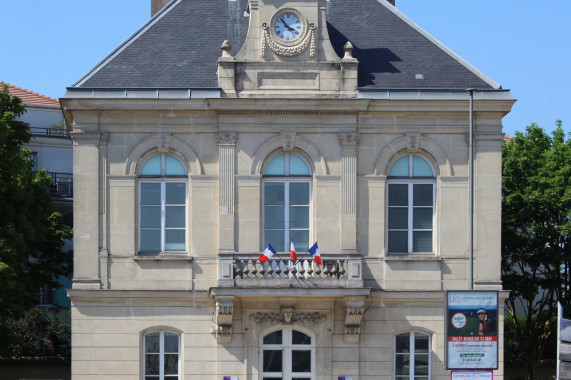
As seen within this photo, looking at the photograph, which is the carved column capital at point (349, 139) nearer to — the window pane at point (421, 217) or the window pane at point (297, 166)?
A: the window pane at point (297, 166)

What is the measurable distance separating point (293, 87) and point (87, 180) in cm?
715

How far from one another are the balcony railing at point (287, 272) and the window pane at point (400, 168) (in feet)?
10.3

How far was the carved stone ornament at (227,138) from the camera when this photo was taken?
3894 centimetres

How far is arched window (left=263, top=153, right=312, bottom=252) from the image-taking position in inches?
1540

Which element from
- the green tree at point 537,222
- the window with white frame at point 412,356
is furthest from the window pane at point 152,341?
the green tree at point 537,222

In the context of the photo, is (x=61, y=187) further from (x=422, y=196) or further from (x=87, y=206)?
(x=422, y=196)

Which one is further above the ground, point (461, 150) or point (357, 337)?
point (461, 150)

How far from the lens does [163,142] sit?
39.0 metres

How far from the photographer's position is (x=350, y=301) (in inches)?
1486

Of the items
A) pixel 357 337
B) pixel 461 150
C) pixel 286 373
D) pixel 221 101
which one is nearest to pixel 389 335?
pixel 357 337

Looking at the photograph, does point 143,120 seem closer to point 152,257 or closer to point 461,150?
point 152,257

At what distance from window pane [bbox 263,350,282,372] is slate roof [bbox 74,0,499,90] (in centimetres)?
871

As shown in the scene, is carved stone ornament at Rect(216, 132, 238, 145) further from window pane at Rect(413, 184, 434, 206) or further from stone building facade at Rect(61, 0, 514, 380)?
window pane at Rect(413, 184, 434, 206)

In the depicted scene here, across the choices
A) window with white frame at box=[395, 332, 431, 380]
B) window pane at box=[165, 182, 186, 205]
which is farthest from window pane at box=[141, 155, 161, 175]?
window with white frame at box=[395, 332, 431, 380]
